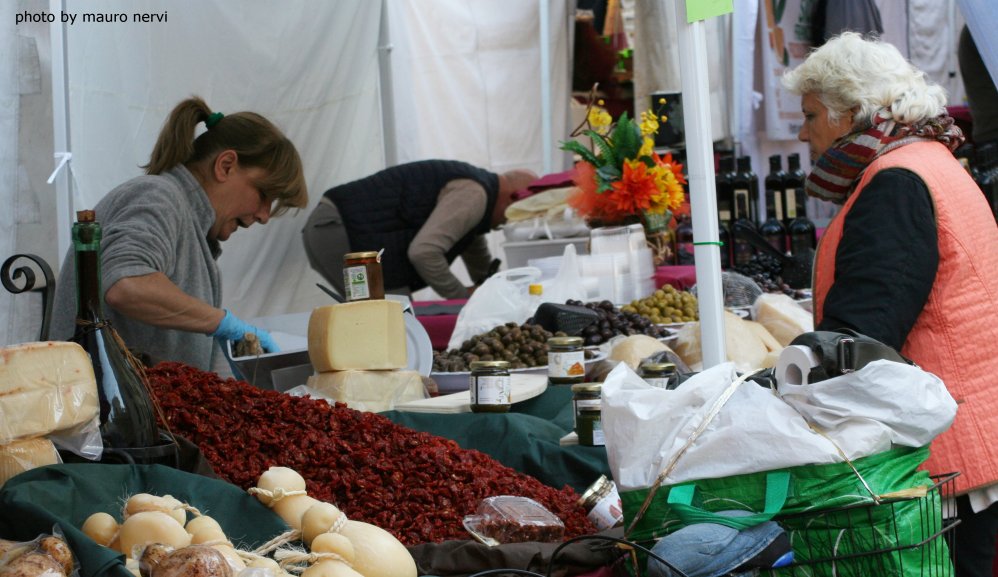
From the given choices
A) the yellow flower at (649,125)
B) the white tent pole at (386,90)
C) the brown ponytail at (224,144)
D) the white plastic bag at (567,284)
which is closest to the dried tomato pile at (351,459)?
the brown ponytail at (224,144)

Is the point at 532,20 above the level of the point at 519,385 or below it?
above

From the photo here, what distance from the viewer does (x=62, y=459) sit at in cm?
159

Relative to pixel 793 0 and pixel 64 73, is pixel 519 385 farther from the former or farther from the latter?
pixel 793 0

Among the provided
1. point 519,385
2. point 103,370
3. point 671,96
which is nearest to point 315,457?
point 103,370

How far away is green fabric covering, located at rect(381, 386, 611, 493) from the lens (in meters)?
2.14

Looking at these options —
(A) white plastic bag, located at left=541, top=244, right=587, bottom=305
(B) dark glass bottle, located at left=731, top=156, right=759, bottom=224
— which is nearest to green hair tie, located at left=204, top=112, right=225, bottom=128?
(A) white plastic bag, located at left=541, top=244, right=587, bottom=305

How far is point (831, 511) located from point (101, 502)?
3.25 ft

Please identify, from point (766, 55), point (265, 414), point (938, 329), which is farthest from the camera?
point (766, 55)

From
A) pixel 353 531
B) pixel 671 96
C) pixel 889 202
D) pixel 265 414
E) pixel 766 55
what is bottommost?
pixel 353 531

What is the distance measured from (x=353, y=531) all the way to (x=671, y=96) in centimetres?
547

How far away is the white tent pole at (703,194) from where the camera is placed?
7.99 feet

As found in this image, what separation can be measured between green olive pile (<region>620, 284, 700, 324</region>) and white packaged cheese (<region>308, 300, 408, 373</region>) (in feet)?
4.73

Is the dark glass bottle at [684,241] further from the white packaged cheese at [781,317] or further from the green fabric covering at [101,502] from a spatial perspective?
the green fabric covering at [101,502]

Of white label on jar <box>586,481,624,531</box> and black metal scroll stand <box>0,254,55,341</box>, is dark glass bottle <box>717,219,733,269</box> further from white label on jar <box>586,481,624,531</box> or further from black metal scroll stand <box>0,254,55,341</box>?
black metal scroll stand <box>0,254,55,341</box>
